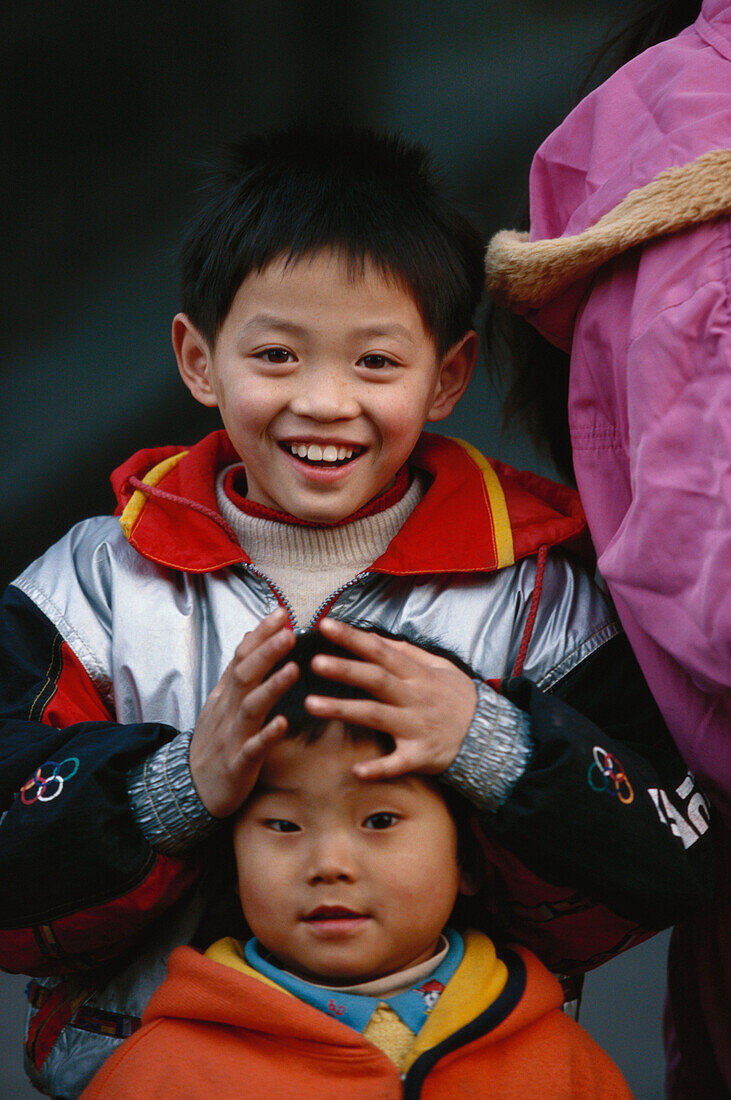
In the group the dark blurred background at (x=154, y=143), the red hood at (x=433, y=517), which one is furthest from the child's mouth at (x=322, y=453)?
the dark blurred background at (x=154, y=143)

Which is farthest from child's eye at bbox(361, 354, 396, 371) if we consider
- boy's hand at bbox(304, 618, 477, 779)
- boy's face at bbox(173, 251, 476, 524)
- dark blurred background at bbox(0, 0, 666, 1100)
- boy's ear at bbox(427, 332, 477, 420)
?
Answer: dark blurred background at bbox(0, 0, 666, 1100)

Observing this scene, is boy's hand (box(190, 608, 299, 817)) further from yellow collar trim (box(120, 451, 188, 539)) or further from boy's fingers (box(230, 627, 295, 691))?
yellow collar trim (box(120, 451, 188, 539))

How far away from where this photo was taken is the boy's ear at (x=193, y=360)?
1.40 m

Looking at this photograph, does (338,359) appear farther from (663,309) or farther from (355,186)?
(663,309)

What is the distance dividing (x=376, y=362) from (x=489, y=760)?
47 cm

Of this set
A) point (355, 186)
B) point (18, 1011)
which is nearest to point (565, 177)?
point (355, 186)

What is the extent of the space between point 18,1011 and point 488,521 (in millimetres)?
1130

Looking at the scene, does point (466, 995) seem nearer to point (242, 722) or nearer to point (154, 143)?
point (242, 722)

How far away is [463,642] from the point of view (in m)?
1.26

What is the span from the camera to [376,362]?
128 cm

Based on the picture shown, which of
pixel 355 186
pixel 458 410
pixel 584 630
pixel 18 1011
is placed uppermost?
pixel 355 186

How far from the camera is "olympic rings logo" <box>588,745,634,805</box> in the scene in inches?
41.0

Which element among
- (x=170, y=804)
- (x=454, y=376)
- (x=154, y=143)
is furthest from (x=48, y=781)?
(x=154, y=143)

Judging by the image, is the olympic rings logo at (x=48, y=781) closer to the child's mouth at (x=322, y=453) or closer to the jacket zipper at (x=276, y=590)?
the jacket zipper at (x=276, y=590)
